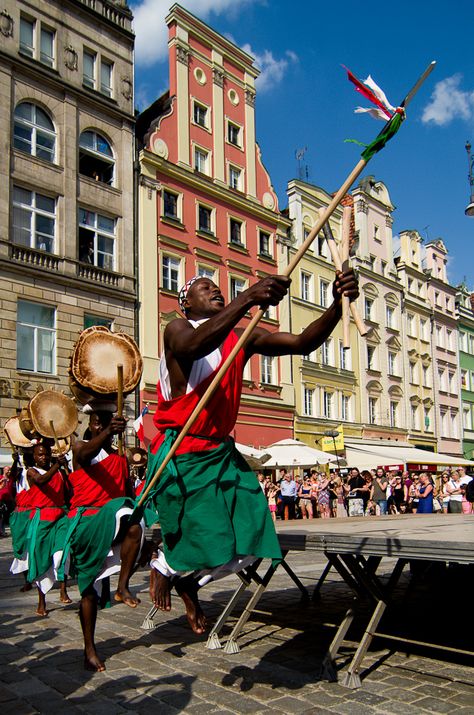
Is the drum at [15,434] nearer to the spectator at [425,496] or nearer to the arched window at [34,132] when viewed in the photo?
the spectator at [425,496]

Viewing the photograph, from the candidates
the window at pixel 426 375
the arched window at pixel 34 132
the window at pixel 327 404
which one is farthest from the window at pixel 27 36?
the window at pixel 426 375

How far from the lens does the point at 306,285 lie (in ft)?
112

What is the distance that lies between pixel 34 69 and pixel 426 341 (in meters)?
29.4

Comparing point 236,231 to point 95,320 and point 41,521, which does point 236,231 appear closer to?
point 95,320

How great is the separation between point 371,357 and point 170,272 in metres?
15.5

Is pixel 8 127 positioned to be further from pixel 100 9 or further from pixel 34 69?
pixel 100 9

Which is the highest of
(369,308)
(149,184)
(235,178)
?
(235,178)

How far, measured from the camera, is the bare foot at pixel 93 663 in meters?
4.56

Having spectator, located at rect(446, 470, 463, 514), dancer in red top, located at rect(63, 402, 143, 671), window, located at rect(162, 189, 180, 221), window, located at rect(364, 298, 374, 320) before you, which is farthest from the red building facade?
dancer in red top, located at rect(63, 402, 143, 671)

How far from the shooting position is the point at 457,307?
48.8 meters

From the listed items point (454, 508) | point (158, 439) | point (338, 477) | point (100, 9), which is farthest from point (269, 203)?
point (158, 439)

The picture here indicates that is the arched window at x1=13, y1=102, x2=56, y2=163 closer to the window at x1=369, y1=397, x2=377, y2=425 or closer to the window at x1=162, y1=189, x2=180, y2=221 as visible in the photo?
the window at x1=162, y1=189, x2=180, y2=221

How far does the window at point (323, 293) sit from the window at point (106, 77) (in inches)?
565

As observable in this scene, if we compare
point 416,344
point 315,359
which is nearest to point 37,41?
point 315,359
